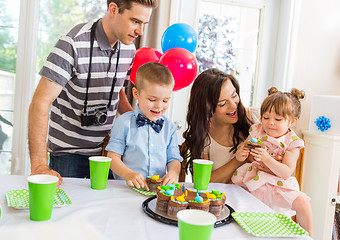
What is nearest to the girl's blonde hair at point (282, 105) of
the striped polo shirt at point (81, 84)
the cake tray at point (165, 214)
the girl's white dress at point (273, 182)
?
the girl's white dress at point (273, 182)

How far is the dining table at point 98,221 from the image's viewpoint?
37.3 inches

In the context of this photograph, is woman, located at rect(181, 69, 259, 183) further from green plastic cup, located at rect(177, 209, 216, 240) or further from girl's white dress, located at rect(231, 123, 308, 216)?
green plastic cup, located at rect(177, 209, 216, 240)

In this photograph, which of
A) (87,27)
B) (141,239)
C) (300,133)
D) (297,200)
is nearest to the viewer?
(141,239)

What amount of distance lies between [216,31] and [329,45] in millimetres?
1044

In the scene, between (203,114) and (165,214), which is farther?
(203,114)

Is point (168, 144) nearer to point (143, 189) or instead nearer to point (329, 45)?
point (143, 189)

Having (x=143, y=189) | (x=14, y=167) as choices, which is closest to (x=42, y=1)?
(x=14, y=167)

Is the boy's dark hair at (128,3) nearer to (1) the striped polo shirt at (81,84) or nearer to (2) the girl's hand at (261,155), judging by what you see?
(1) the striped polo shirt at (81,84)

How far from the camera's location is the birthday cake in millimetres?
1072

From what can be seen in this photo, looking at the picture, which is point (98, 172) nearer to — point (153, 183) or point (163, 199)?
point (153, 183)

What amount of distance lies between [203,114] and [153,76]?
1.37ft

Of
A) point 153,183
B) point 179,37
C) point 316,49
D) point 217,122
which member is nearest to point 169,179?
point 153,183

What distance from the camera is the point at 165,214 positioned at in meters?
1.08

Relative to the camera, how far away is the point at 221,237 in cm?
98
